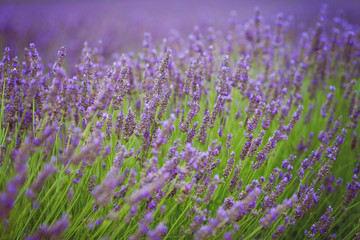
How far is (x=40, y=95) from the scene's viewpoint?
68.4 inches

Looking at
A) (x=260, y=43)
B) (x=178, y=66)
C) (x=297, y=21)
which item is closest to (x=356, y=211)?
(x=178, y=66)

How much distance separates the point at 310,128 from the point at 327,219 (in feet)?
4.43

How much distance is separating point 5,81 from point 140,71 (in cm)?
124

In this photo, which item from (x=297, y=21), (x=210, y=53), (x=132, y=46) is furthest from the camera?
(x=297, y=21)

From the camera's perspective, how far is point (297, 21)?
7199 mm

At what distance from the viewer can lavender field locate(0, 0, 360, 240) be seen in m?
1.35

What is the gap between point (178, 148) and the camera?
1928 millimetres

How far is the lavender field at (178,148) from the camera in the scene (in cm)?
135

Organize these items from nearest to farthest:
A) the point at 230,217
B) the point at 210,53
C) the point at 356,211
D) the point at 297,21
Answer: the point at 230,217
the point at 356,211
the point at 210,53
the point at 297,21

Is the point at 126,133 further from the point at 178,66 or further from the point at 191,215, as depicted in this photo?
the point at 178,66

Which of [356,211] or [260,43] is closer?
[356,211]

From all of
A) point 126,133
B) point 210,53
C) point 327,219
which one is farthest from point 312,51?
point 126,133

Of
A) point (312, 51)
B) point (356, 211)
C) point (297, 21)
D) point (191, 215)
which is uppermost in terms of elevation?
point (297, 21)

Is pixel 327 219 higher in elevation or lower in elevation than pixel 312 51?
lower
